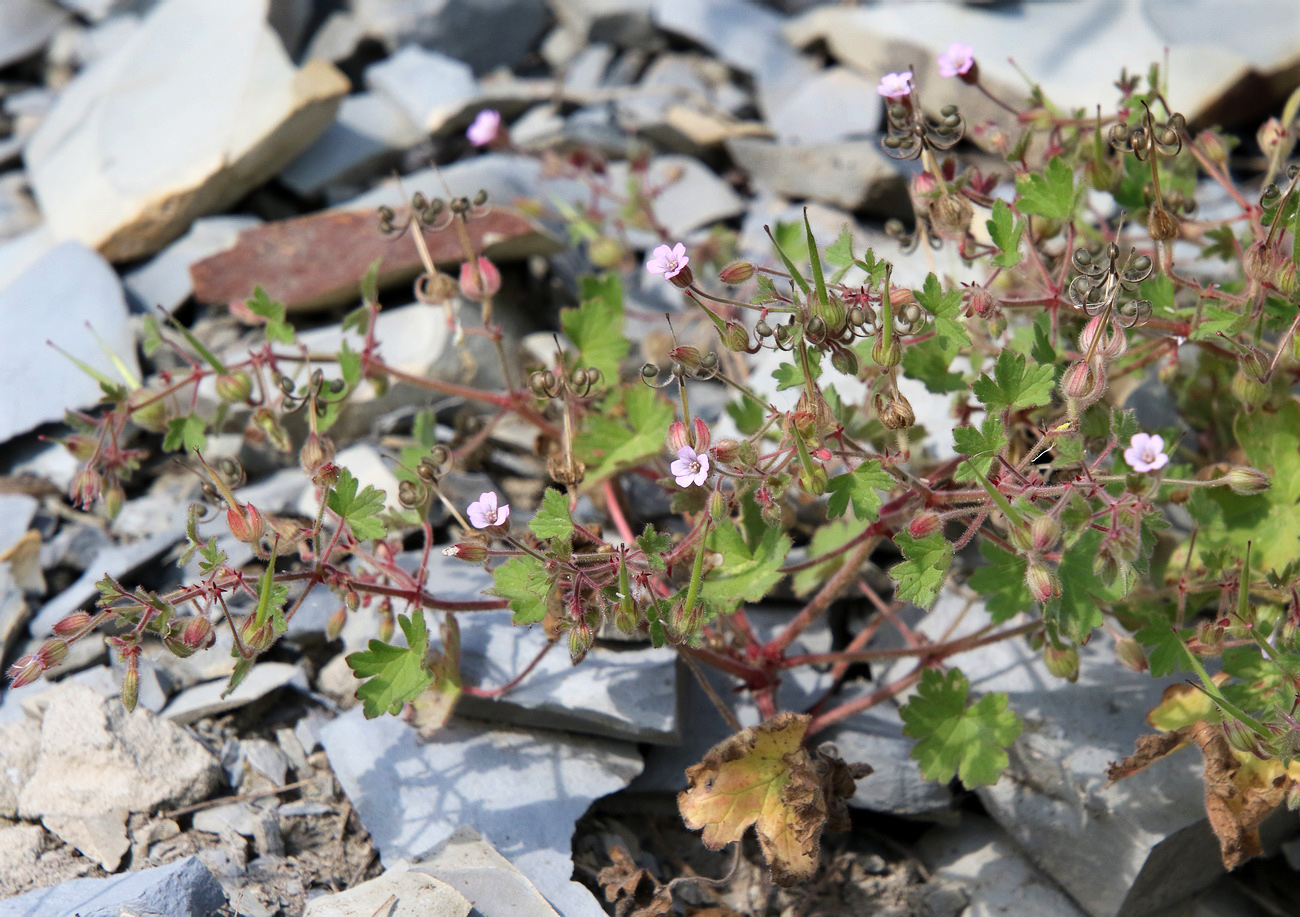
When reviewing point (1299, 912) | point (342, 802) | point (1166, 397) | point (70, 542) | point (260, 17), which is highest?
point (260, 17)

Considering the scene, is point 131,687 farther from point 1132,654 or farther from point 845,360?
point 1132,654

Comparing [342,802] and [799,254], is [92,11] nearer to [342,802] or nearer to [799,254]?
[799,254]

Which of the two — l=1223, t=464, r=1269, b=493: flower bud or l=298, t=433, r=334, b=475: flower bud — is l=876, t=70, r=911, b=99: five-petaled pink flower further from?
l=298, t=433, r=334, b=475: flower bud

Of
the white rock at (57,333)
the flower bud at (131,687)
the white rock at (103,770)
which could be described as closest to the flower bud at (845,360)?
the flower bud at (131,687)

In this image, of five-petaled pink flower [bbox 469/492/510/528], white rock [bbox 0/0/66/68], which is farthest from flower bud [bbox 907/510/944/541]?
white rock [bbox 0/0/66/68]

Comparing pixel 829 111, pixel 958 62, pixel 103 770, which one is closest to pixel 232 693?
pixel 103 770

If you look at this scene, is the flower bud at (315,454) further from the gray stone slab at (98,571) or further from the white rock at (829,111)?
the white rock at (829,111)

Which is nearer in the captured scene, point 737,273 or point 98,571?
point 737,273

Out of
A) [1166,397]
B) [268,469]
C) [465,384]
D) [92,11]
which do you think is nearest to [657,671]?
[465,384]
